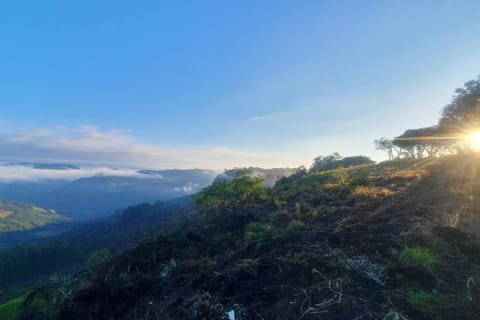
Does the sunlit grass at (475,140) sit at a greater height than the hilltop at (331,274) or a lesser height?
greater

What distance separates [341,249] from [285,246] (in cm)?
163

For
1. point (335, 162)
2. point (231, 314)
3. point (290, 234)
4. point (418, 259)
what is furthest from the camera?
point (335, 162)

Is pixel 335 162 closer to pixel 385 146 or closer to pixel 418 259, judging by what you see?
pixel 385 146

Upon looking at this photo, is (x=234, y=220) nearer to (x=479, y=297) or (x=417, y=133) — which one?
(x=479, y=297)

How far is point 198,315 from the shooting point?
528cm

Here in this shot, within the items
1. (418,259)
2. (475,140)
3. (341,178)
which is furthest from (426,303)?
(475,140)

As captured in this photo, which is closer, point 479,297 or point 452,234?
point 479,297

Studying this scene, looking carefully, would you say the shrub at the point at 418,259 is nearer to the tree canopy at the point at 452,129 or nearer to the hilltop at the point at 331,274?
the hilltop at the point at 331,274

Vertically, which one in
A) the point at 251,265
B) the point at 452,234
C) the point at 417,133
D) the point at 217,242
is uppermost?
the point at 417,133

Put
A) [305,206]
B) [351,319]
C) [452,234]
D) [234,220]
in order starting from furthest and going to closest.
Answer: [234,220], [305,206], [452,234], [351,319]

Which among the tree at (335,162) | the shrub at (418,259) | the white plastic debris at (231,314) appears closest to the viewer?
the white plastic debris at (231,314)

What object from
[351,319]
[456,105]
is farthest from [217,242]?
[456,105]

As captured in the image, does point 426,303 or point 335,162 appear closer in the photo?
point 426,303

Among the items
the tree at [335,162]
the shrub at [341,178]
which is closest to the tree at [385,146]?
the tree at [335,162]
